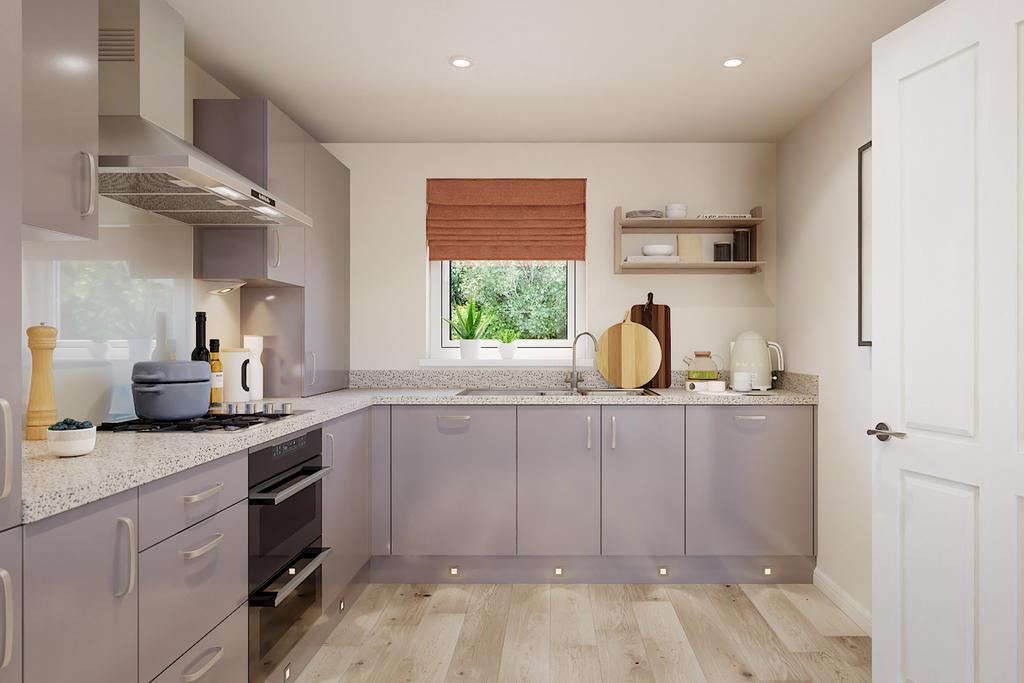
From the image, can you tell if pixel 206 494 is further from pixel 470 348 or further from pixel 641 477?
pixel 470 348

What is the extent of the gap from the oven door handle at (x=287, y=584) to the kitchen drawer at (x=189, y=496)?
1.11 ft

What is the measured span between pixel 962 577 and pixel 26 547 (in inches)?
88.2

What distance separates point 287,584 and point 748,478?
2.25 meters

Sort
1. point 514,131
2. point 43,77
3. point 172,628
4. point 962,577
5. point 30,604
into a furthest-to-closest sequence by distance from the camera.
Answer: point 514,131 → point 962,577 → point 172,628 → point 43,77 → point 30,604

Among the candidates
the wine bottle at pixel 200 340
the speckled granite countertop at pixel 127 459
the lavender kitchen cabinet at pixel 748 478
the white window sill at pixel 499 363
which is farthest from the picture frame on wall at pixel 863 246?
the wine bottle at pixel 200 340

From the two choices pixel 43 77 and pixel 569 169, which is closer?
pixel 43 77

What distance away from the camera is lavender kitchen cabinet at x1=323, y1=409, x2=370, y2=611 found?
2.73m

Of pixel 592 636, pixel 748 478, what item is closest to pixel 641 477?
pixel 748 478

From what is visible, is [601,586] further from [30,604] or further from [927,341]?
[30,604]

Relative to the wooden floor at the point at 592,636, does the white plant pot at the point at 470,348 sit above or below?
above

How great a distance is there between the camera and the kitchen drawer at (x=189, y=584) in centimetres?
148

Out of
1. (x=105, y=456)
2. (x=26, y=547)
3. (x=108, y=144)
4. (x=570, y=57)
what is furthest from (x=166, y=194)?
(x=570, y=57)

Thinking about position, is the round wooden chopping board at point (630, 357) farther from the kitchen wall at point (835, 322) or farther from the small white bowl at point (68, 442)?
the small white bowl at point (68, 442)

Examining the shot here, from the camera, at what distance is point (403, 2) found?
227 centimetres
